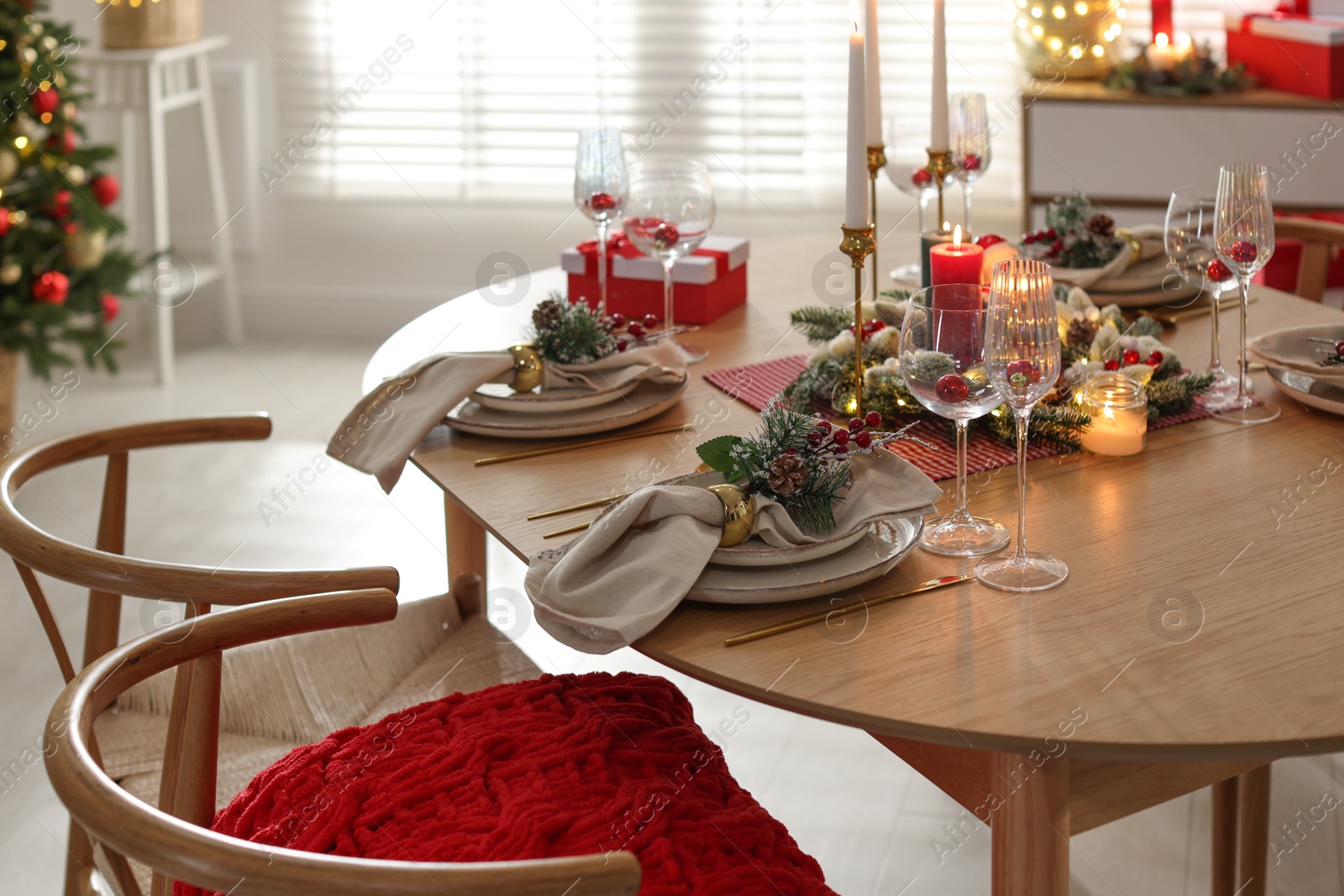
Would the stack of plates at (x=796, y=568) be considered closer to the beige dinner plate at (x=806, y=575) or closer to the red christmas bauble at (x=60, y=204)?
the beige dinner plate at (x=806, y=575)

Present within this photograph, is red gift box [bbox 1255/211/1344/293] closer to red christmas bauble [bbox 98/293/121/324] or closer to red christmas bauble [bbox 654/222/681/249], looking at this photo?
red christmas bauble [bbox 654/222/681/249]

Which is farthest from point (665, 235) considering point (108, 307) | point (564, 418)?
point (108, 307)

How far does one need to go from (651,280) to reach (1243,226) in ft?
2.45

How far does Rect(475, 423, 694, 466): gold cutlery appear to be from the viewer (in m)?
1.33

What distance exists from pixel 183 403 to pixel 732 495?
294 centimetres

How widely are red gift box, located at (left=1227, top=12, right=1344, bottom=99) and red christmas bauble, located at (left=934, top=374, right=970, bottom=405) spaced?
240 cm

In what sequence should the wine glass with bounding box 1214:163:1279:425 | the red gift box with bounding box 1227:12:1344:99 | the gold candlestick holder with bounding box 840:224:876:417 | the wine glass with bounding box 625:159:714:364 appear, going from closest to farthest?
1. the gold candlestick holder with bounding box 840:224:876:417
2. the wine glass with bounding box 1214:163:1279:425
3. the wine glass with bounding box 625:159:714:364
4. the red gift box with bounding box 1227:12:1344:99

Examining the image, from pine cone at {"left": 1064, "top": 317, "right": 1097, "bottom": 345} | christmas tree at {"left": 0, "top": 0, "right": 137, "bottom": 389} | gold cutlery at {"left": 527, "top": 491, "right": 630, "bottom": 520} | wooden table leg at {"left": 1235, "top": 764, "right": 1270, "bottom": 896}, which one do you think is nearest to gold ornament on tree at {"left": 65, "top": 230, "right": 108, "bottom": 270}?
christmas tree at {"left": 0, "top": 0, "right": 137, "bottom": 389}

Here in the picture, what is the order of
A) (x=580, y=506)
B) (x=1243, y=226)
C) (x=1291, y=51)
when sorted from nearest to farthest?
(x=580, y=506), (x=1243, y=226), (x=1291, y=51)

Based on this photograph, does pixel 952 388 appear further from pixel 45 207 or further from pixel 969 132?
pixel 45 207

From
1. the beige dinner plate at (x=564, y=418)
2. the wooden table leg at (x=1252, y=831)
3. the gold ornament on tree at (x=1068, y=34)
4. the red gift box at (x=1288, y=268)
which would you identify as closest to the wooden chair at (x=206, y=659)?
the beige dinner plate at (x=564, y=418)

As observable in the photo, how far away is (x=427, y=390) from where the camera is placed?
4.58 feet

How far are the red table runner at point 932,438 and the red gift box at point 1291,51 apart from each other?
6.46 feet

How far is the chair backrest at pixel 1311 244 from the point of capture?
1979 millimetres
